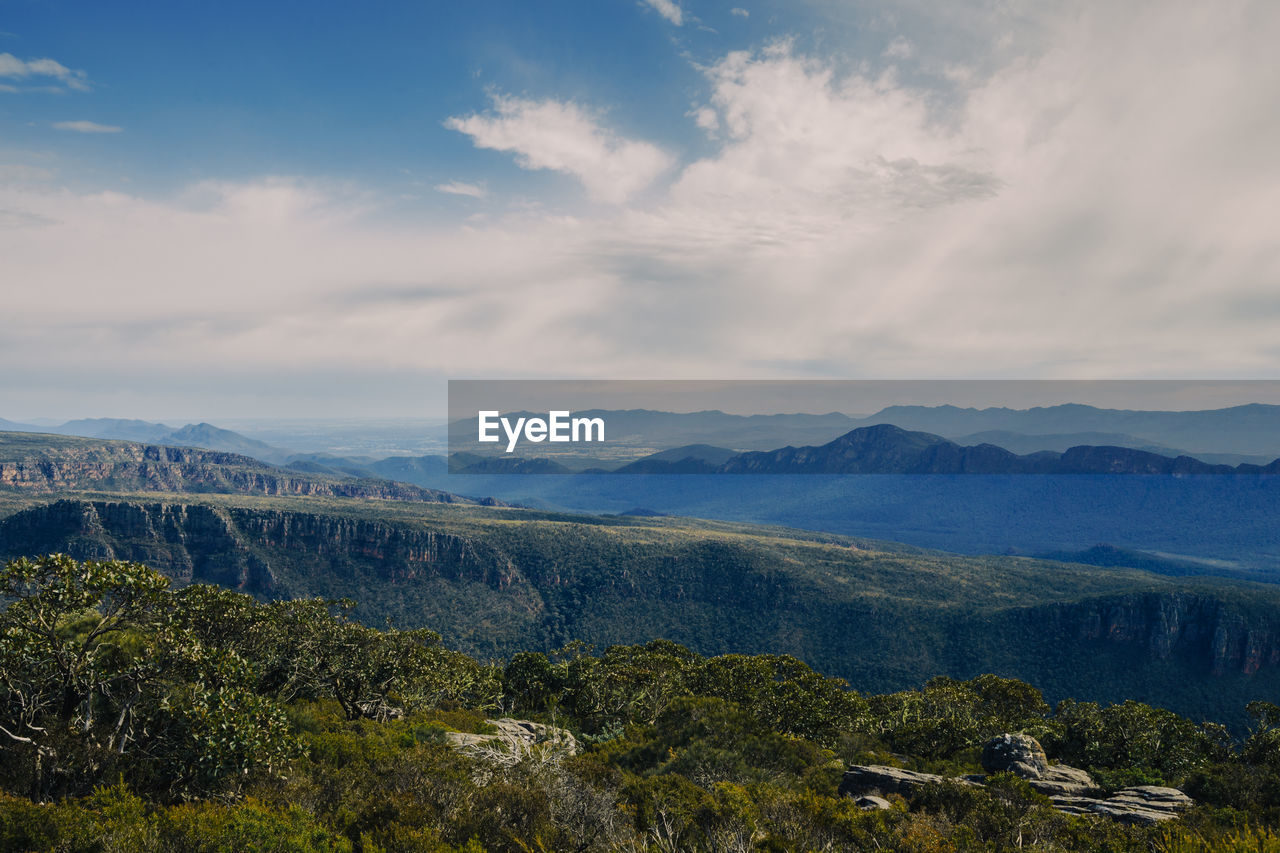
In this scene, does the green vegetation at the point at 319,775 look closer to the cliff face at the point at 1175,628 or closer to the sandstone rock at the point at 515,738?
the sandstone rock at the point at 515,738

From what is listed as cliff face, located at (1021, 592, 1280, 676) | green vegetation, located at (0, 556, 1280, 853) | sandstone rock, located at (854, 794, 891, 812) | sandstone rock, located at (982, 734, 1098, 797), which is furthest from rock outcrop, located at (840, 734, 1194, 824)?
cliff face, located at (1021, 592, 1280, 676)

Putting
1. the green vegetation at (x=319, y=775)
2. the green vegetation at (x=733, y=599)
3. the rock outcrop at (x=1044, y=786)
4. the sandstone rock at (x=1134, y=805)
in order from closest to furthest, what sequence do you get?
the green vegetation at (x=319, y=775) → the sandstone rock at (x=1134, y=805) → the rock outcrop at (x=1044, y=786) → the green vegetation at (x=733, y=599)

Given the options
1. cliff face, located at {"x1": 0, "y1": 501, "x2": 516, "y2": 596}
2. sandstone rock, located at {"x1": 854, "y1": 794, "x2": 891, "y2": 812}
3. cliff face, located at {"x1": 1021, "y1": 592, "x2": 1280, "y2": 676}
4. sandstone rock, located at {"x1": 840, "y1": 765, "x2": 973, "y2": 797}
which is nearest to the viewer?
sandstone rock, located at {"x1": 854, "y1": 794, "x2": 891, "y2": 812}

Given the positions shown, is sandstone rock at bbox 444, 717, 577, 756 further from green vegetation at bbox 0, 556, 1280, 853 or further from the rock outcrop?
the rock outcrop

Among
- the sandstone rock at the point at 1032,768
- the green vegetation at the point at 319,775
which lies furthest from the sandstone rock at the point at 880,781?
the sandstone rock at the point at 1032,768

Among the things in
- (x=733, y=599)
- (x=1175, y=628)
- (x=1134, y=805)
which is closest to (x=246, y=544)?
(x=733, y=599)

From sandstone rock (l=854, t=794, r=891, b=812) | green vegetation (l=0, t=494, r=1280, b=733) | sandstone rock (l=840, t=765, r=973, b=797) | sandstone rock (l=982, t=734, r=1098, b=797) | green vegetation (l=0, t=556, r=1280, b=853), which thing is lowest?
green vegetation (l=0, t=494, r=1280, b=733)

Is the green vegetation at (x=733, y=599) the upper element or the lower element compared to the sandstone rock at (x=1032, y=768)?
lower

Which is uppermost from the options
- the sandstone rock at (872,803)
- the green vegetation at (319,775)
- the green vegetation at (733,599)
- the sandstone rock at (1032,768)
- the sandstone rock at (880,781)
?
the green vegetation at (319,775)
